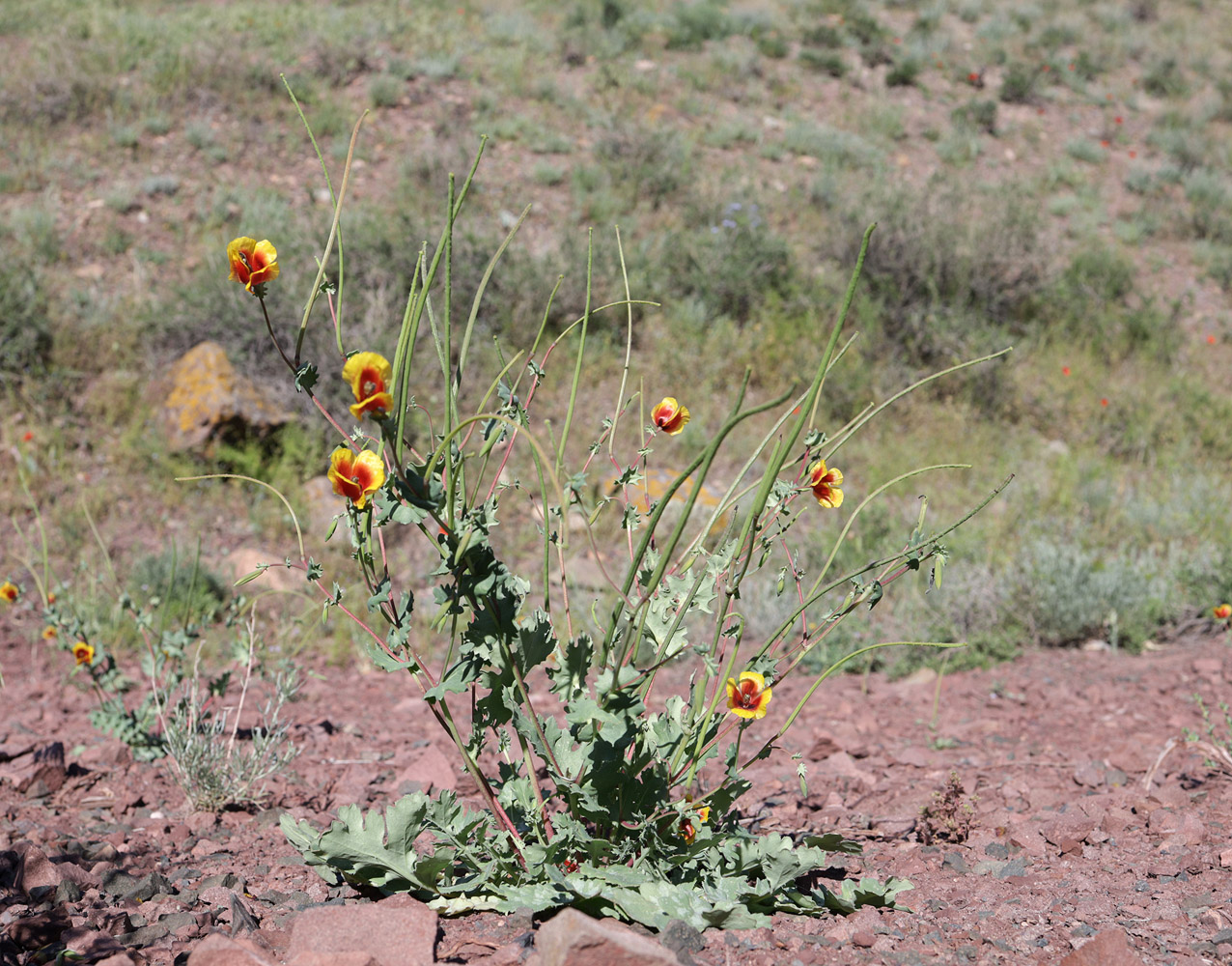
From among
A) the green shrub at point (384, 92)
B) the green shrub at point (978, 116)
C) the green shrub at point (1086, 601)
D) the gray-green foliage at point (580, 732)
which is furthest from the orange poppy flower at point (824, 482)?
the green shrub at point (978, 116)

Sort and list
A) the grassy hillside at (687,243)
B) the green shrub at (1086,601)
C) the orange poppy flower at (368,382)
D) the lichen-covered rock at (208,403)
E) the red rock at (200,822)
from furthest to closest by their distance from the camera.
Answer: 1. the lichen-covered rock at (208,403)
2. the grassy hillside at (687,243)
3. the green shrub at (1086,601)
4. the red rock at (200,822)
5. the orange poppy flower at (368,382)

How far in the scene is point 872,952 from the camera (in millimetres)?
1432

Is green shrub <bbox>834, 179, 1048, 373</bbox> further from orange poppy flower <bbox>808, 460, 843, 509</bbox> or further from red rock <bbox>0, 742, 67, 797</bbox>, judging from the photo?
red rock <bbox>0, 742, 67, 797</bbox>

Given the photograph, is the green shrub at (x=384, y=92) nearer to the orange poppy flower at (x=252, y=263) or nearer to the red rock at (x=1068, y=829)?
the orange poppy flower at (x=252, y=263)

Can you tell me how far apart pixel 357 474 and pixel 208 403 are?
14.1 ft

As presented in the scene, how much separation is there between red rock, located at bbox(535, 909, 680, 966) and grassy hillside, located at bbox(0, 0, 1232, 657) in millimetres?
2557

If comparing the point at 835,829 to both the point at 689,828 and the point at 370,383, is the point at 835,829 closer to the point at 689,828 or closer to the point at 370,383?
the point at 689,828

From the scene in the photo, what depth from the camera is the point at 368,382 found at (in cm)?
113

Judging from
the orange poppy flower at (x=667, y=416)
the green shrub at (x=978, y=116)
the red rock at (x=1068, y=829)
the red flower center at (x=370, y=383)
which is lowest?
the red rock at (x=1068, y=829)

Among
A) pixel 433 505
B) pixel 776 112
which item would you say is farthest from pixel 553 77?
pixel 433 505

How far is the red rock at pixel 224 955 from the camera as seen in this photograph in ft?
4.25

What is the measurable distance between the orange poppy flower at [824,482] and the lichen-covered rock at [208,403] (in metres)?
4.30

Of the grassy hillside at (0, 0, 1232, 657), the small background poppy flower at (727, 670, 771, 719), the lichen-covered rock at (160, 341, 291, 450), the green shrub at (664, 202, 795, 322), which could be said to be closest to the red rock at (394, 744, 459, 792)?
the small background poppy flower at (727, 670, 771, 719)

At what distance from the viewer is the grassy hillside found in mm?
4883
